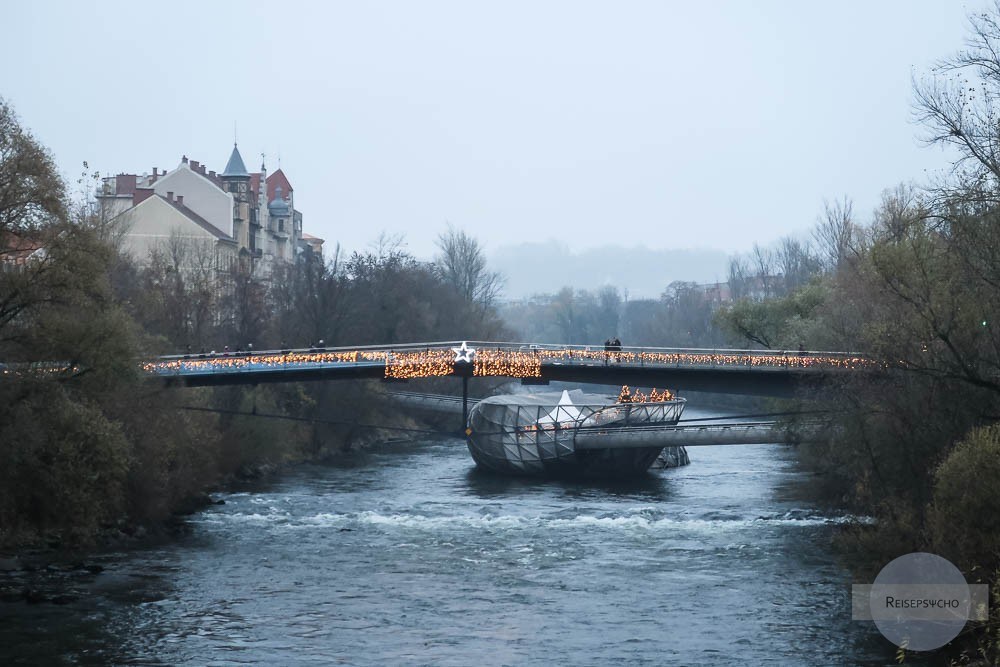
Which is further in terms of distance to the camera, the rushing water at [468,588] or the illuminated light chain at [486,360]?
the illuminated light chain at [486,360]

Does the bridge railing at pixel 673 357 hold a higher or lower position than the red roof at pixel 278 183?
lower

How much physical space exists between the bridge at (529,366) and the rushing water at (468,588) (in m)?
4.77

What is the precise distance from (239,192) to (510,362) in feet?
204

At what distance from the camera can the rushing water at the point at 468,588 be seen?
27953 mm

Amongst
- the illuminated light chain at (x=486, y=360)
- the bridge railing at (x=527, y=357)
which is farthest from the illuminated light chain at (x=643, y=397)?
the illuminated light chain at (x=486, y=360)

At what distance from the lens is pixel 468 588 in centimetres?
3459

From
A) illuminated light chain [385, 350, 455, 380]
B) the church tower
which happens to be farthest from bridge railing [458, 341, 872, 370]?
the church tower

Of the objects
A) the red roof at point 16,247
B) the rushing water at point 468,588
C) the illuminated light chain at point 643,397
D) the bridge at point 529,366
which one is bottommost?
the rushing water at point 468,588

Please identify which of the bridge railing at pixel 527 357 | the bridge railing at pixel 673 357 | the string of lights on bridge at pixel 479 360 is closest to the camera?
the bridge railing at pixel 527 357

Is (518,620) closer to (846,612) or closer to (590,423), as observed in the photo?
(846,612)

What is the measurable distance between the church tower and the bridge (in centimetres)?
5430

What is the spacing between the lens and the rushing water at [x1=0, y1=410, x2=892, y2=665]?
28.0 m

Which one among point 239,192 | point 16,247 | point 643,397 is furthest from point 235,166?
point 16,247

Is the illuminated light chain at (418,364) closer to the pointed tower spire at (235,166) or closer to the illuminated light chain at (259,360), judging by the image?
the illuminated light chain at (259,360)
